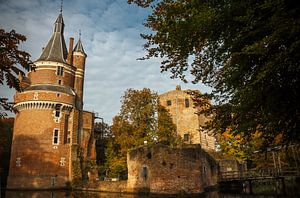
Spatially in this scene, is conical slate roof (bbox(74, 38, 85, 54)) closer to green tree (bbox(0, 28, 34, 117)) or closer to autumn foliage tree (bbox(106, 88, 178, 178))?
autumn foliage tree (bbox(106, 88, 178, 178))

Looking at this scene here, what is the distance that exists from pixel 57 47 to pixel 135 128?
16.8m

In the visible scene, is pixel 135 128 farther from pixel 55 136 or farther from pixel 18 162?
pixel 18 162

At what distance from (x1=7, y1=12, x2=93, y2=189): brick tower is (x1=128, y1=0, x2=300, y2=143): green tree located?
2553cm

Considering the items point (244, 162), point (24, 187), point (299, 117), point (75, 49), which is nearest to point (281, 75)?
point (299, 117)

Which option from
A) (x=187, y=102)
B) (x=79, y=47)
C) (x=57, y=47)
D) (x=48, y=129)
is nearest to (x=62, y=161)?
(x=48, y=129)

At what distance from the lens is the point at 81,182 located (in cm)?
3028

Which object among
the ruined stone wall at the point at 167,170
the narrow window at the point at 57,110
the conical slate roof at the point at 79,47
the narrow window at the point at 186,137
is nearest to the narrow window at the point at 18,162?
the narrow window at the point at 57,110

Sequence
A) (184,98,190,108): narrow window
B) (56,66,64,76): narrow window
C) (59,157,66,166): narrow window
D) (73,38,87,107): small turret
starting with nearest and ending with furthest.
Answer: (59,157,66,166): narrow window < (56,66,64,76): narrow window < (73,38,87,107): small turret < (184,98,190,108): narrow window

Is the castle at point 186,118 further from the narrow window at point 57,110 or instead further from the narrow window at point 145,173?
the narrow window at point 57,110

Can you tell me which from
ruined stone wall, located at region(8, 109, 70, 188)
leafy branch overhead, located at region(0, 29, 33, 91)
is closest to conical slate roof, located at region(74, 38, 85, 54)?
ruined stone wall, located at region(8, 109, 70, 188)

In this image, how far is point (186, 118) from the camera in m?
38.7

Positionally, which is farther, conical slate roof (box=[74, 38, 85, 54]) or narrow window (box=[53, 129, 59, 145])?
conical slate roof (box=[74, 38, 85, 54])

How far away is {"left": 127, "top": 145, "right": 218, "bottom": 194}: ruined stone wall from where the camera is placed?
859 inches

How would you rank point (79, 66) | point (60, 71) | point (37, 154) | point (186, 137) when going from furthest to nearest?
point (79, 66) → point (186, 137) → point (60, 71) → point (37, 154)
